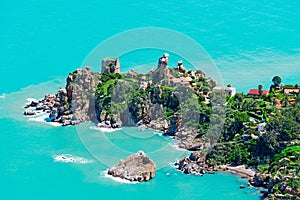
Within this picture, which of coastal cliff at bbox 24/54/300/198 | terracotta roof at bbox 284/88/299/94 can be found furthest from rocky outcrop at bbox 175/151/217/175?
terracotta roof at bbox 284/88/299/94

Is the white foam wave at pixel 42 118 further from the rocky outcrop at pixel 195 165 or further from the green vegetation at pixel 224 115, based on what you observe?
the rocky outcrop at pixel 195 165

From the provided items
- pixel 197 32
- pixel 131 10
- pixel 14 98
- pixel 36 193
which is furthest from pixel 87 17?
pixel 36 193

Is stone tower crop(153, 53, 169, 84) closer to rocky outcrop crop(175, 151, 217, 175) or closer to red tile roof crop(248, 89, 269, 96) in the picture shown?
red tile roof crop(248, 89, 269, 96)

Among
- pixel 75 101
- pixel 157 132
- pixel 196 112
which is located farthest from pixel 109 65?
pixel 196 112

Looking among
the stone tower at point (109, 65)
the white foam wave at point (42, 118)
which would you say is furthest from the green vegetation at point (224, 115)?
the white foam wave at point (42, 118)

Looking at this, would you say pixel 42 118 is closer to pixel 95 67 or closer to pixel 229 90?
pixel 95 67

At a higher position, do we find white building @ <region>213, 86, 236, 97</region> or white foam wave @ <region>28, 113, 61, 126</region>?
white building @ <region>213, 86, 236, 97</region>
